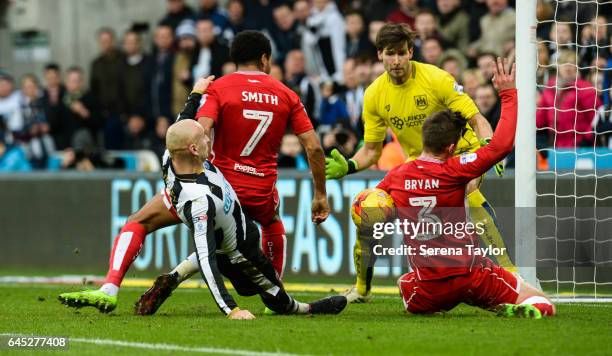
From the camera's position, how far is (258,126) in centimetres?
923

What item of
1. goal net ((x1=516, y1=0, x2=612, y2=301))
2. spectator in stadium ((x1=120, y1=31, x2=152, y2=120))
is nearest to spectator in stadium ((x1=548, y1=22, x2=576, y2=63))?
goal net ((x1=516, y1=0, x2=612, y2=301))

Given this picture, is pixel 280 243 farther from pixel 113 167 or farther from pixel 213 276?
pixel 113 167

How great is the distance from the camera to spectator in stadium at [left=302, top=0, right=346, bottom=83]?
17.4 meters

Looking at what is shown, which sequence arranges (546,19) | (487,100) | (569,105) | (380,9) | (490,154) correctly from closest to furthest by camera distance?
(490,154)
(569,105)
(487,100)
(546,19)
(380,9)

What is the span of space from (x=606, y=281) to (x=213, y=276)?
16.3ft

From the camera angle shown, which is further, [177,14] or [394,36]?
[177,14]

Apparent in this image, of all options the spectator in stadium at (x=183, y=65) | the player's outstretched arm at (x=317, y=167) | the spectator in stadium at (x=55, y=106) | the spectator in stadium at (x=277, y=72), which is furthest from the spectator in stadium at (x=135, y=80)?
the player's outstretched arm at (x=317, y=167)

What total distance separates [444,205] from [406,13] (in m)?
8.31

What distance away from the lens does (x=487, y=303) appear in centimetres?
875

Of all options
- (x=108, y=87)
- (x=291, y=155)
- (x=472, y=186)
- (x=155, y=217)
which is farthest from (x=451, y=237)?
(x=108, y=87)

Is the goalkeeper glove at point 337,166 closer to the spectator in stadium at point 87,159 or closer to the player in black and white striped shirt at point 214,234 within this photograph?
the player in black and white striped shirt at point 214,234

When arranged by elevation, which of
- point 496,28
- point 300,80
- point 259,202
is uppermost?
point 496,28

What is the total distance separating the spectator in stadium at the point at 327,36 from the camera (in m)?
17.4

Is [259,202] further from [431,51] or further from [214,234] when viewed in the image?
[431,51]
